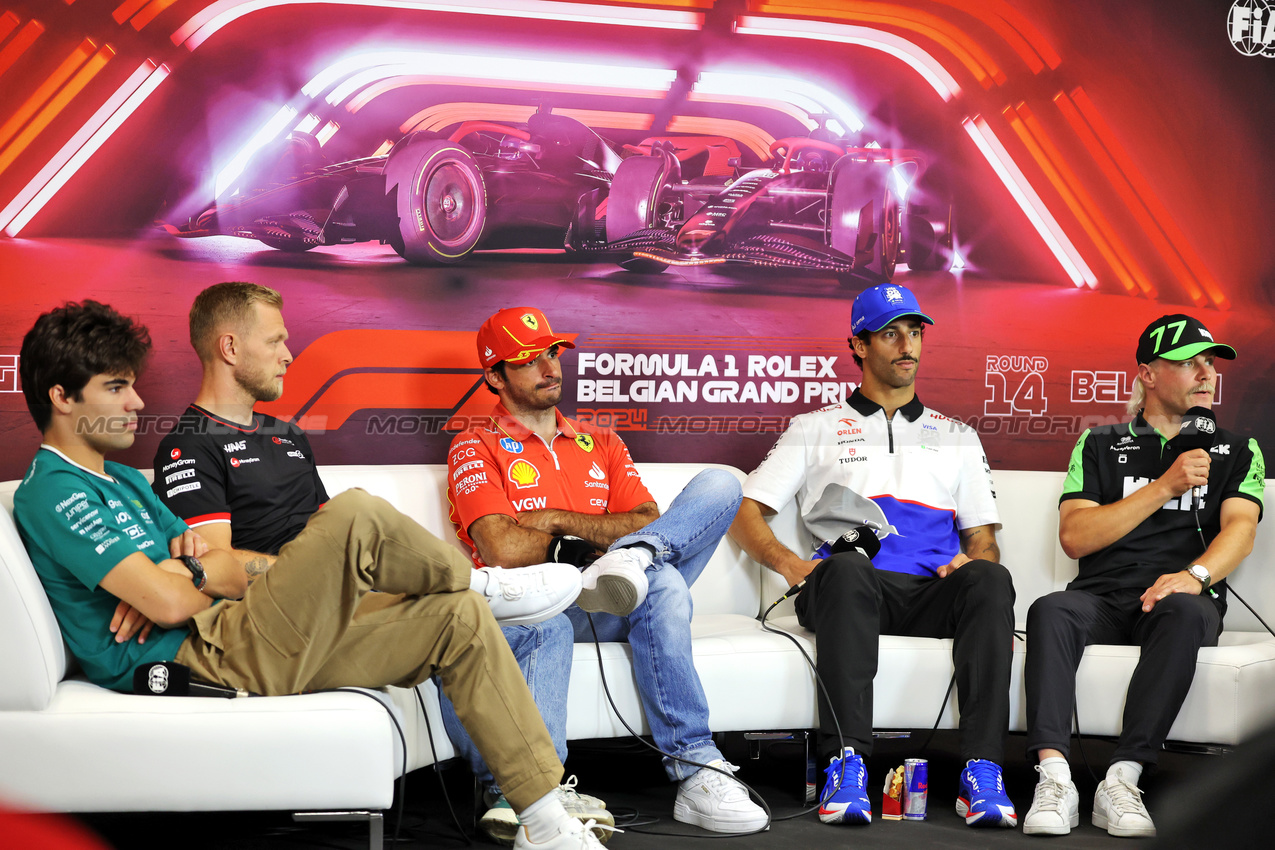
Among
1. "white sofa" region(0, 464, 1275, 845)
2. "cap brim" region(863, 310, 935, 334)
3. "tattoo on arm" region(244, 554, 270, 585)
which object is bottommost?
"white sofa" region(0, 464, 1275, 845)

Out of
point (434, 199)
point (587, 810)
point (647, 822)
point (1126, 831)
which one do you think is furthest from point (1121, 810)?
point (434, 199)

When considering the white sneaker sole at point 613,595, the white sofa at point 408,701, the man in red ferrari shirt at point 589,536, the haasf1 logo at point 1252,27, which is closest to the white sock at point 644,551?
the man in red ferrari shirt at point 589,536

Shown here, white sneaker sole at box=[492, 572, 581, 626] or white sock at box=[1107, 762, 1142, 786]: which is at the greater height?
white sneaker sole at box=[492, 572, 581, 626]

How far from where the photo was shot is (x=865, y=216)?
13.0ft

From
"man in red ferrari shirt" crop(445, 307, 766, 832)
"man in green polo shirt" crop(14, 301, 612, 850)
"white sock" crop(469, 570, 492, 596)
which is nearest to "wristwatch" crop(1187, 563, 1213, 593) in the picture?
"man in red ferrari shirt" crop(445, 307, 766, 832)

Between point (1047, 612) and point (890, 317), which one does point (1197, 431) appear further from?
point (890, 317)

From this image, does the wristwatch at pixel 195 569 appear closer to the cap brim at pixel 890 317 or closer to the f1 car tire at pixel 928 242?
the cap brim at pixel 890 317

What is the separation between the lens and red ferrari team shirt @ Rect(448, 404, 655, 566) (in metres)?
2.96

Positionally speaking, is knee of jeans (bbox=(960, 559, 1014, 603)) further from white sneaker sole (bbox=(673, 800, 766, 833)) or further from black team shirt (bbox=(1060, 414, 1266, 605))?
white sneaker sole (bbox=(673, 800, 766, 833))

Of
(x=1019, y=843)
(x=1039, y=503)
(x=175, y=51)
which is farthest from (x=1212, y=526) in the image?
(x=175, y=51)

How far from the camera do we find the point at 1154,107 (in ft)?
14.0

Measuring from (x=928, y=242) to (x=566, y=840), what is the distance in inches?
108

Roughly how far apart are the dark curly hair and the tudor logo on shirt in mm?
1141

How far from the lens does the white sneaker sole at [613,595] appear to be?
8.22ft
